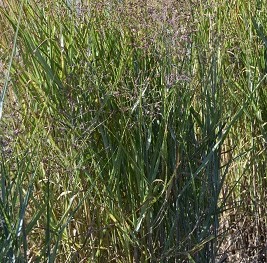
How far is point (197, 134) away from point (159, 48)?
0.38m

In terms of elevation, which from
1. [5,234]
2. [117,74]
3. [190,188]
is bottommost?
[190,188]

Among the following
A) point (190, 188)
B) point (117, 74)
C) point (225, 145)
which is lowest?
point (225, 145)

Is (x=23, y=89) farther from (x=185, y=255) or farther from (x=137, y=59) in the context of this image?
(x=185, y=255)

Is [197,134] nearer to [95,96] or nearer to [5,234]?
[95,96]

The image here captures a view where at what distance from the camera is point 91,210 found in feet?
9.72

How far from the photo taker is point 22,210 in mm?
2180

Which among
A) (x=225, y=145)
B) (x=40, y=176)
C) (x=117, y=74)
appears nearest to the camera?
(x=117, y=74)

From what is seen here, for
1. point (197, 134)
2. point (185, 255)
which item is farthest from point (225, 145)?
point (185, 255)

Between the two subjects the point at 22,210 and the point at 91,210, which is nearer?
the point at 22,210

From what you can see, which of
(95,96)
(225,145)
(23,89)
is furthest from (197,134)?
(225,145)

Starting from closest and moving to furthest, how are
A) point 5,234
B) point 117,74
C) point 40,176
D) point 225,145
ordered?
point 5,234, point 117,74, point 40,176, point 225,145

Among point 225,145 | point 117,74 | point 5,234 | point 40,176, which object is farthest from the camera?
point 225,145

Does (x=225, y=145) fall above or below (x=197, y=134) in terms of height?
below

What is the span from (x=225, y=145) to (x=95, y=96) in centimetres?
129
